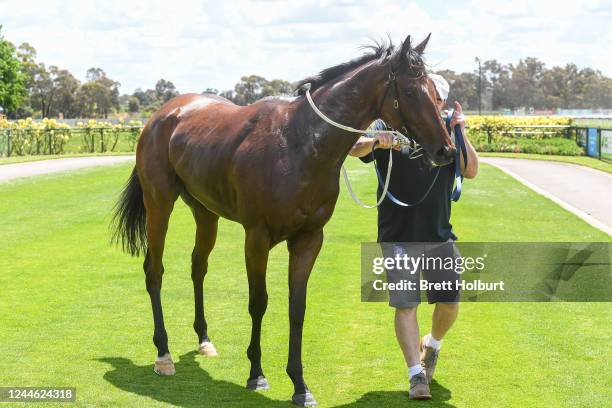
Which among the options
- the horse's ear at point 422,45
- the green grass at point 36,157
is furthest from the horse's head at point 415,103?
the green grass at point 36,157

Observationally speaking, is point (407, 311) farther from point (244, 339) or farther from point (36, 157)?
point (36, 157)

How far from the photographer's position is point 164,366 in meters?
6.51

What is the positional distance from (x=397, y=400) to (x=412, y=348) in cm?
33

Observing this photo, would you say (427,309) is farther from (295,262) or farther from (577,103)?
(577,103)

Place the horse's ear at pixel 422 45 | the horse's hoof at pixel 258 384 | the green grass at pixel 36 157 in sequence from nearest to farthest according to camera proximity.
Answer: the horse's ear at pixel 422 45 < the horse's hoof at pixel 258 384 < the green grass at pixel 36 157

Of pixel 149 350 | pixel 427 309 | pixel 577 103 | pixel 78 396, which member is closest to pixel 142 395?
→ pixel 78 396

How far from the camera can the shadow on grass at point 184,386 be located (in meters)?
5.82

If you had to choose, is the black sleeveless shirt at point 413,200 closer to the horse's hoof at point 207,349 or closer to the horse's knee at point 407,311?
the horse's knee at point 407,311

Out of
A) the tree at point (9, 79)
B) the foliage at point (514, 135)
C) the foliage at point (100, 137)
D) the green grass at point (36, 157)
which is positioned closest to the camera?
the green grass at point (36, 157)

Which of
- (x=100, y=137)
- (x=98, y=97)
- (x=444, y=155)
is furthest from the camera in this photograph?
(x=98, y=97)

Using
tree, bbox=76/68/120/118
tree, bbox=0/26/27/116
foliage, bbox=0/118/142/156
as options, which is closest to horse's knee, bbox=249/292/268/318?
foliage, bbox=0/118/142/156

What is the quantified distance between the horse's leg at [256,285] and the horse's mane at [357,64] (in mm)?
975

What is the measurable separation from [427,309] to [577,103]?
4998 inches

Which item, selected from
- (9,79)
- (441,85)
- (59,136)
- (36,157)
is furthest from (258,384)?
(9,79)
